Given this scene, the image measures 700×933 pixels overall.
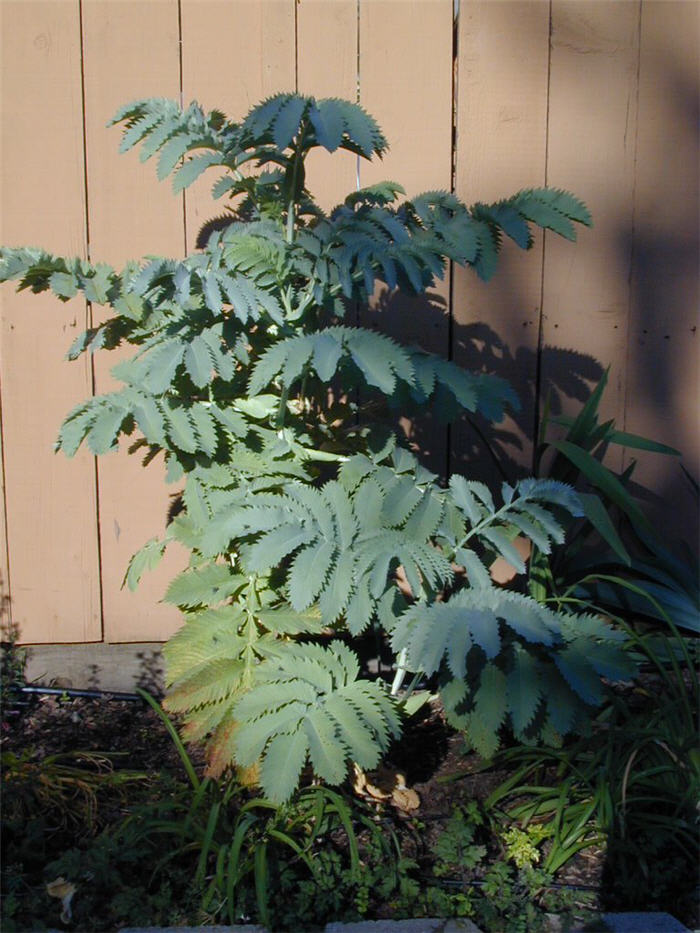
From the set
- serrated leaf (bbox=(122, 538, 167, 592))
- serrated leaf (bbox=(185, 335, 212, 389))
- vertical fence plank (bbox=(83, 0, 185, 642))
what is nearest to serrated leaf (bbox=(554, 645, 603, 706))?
serrated leaf (bbox=(185, 335, 212, 389))

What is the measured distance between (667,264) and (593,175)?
38 centimetres

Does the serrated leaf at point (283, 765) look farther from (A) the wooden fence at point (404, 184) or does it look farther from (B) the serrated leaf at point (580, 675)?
(A) the wooden fence at point (404, 184)

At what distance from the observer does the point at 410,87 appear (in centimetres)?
270

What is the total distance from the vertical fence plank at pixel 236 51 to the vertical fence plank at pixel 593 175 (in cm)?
86

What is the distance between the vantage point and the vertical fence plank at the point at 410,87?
2.68 m

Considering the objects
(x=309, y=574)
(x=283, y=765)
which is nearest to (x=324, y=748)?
(x=283, y=765)

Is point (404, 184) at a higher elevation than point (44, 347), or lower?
higher

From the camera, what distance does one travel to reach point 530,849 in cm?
198

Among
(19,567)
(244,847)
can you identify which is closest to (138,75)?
(19,567)

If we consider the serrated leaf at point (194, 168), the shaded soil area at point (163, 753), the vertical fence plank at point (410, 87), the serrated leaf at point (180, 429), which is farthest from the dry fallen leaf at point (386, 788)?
the vertical fence plank at point (410, 87)

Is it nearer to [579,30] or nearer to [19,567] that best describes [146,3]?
[579,30]

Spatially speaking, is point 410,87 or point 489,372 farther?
point 489,372

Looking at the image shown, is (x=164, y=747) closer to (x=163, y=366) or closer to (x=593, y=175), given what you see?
(x=163, y=366)

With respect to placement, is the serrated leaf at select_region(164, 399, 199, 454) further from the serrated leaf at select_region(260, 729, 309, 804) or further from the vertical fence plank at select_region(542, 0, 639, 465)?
the vertical fence plank at select_region(542, 0, 639, 465)
